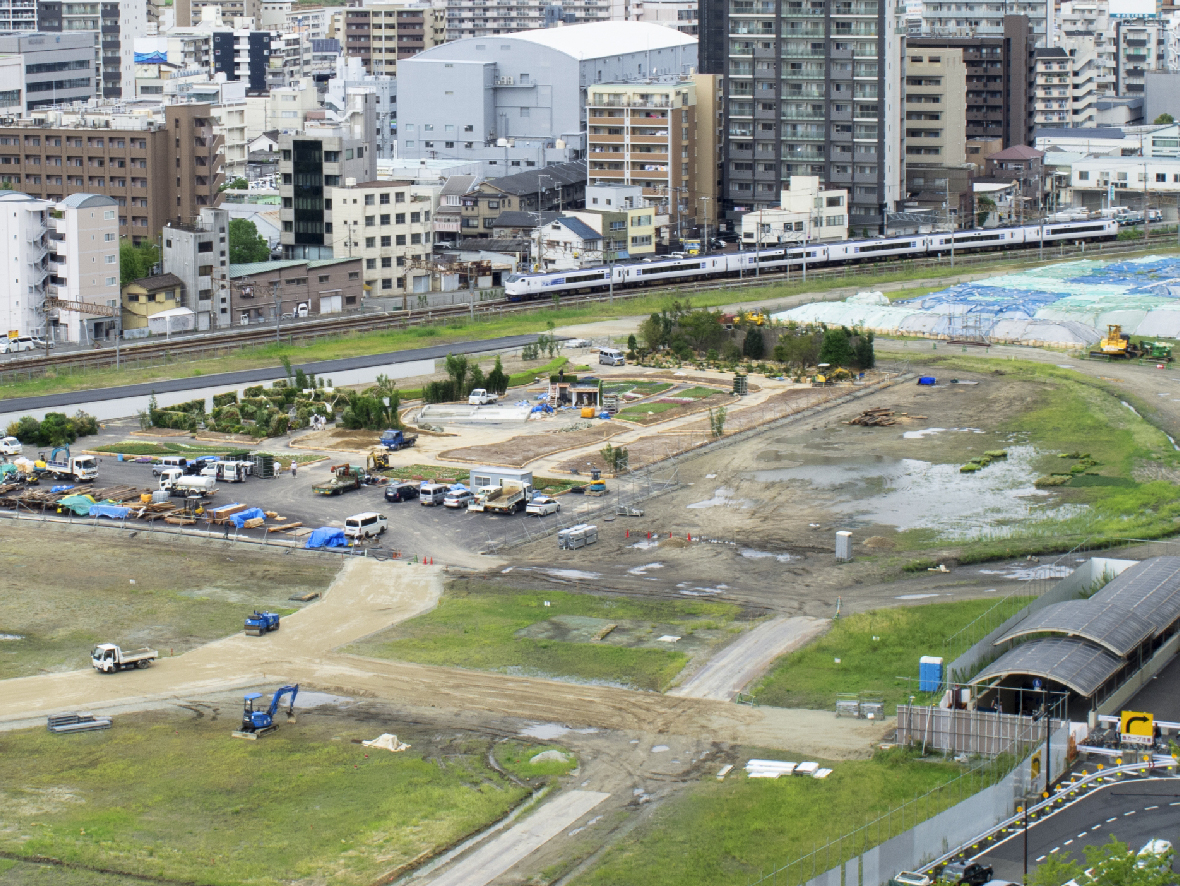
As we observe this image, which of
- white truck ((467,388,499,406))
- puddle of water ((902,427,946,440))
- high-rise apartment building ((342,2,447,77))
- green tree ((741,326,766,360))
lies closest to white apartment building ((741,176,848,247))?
green tree ((741,326,766,360))

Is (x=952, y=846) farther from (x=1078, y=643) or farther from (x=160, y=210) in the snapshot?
(x=160, y=210)

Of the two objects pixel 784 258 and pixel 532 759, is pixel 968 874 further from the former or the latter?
pixel 784 258

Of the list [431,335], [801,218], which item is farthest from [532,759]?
[801,218]

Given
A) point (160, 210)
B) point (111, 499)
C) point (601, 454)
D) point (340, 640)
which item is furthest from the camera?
point (160, 210)

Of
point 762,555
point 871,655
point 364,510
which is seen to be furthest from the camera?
point 364,510

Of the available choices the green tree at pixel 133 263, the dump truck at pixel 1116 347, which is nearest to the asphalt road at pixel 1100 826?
the dump truck at pixel 1116 347

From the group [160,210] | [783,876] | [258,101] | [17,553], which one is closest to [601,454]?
[17,553]
